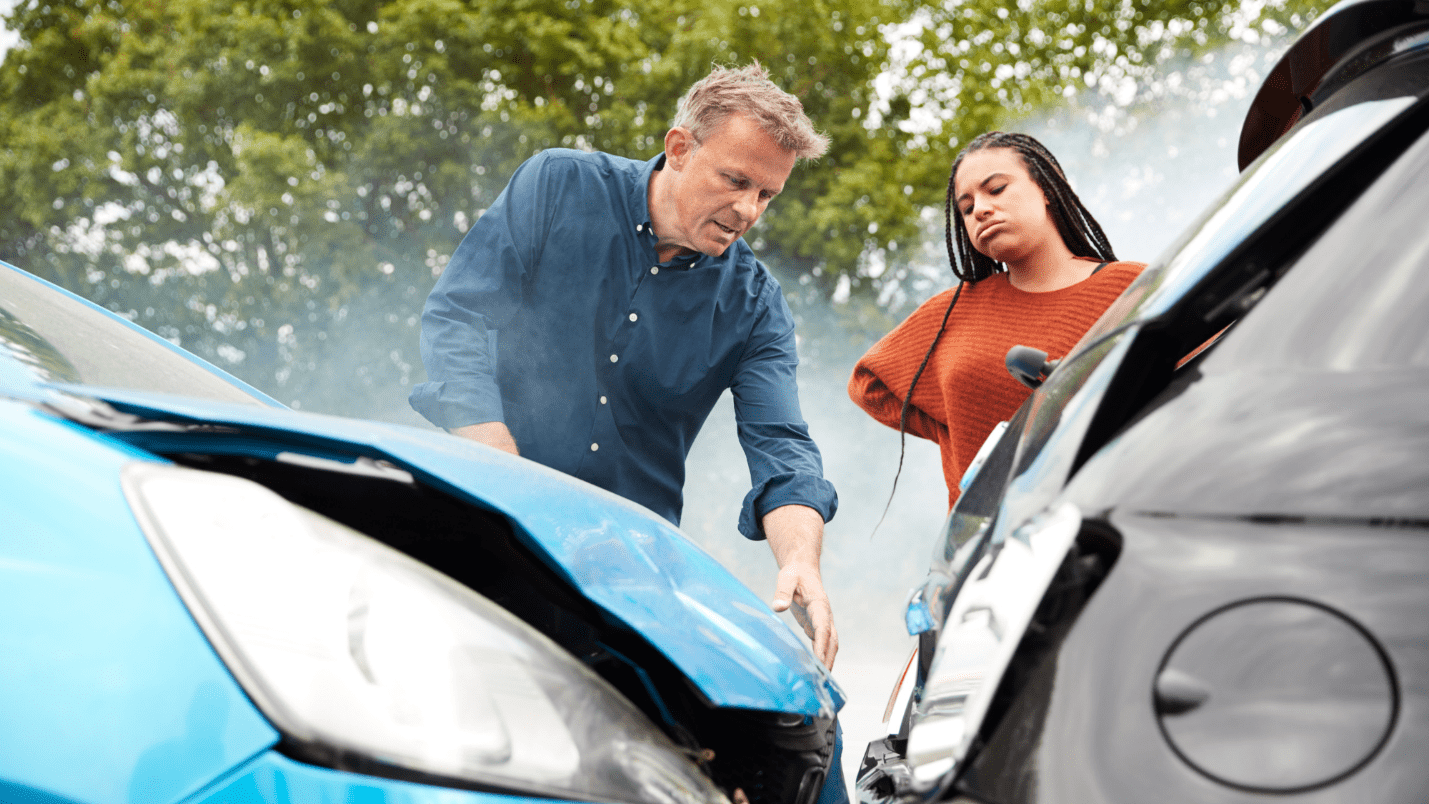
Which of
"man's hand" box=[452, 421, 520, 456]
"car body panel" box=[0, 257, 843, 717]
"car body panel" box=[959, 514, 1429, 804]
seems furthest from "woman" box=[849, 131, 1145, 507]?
"car body panel" box=[959, 514, 1429, 804]

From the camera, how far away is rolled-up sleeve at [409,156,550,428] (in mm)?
2113

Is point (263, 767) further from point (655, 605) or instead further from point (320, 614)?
point (655, 605)

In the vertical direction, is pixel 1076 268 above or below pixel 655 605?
above

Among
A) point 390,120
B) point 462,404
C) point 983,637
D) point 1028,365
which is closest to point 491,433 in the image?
point 462,404

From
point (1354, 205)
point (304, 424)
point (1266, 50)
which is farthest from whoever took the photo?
point (1266, 50)

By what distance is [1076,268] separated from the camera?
2.58 meters

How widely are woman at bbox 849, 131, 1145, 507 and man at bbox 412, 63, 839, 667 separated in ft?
1.26

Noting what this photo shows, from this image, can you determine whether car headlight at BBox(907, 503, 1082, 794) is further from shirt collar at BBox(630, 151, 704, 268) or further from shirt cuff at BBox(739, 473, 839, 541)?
shirt collar at BBox(630, 151, 704, 268)

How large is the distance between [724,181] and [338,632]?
1856 millimetres

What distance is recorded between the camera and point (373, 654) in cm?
76

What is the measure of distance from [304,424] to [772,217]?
11.5 meters

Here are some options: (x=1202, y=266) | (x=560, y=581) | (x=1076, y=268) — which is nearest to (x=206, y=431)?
(x=560, y=581)

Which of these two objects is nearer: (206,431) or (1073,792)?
(1073,792)

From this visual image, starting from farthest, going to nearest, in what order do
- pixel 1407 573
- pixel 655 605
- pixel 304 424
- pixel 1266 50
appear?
pixel 1266 50, pixel 655 605, pixel 304 424, pixel 1407 573
